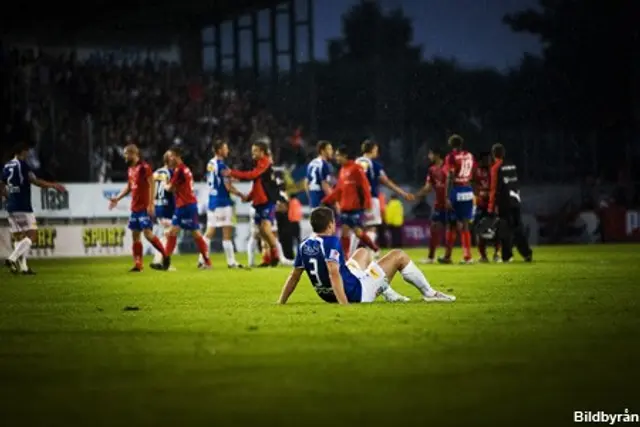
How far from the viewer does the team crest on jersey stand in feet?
51.2

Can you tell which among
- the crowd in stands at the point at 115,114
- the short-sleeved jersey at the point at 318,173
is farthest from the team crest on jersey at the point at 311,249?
the crowd in stands at the point at 115,114

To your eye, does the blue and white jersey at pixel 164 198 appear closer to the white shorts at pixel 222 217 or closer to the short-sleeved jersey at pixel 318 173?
the white shorts at pixel 222 217

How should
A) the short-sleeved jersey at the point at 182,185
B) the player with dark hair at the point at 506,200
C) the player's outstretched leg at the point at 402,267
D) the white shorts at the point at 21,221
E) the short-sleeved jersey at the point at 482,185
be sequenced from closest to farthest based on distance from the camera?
the player's outstretched leg at the point at 402,267 < the white shorts at the point at 21,221 < the short-sleeved jersey at the point at 182,185 < the player with dark hair at the point at 506,200 < the short-sleeved jersey at the point at 482,185

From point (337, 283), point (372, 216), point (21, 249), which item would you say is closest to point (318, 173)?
point (372, 216)

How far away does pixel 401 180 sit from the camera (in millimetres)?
45312

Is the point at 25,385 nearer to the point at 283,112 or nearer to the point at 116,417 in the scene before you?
the point at 116,417

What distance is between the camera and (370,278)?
53.4 ft

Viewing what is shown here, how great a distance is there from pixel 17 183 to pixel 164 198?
3324 mm

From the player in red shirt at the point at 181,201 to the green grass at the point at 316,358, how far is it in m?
8.40

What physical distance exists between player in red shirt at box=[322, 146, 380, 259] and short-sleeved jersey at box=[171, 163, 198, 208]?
3022mm

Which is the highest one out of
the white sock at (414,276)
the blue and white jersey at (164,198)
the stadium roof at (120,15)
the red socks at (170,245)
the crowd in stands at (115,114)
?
the stadium roof at (120,15)

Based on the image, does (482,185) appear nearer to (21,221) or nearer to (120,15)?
(21,221)

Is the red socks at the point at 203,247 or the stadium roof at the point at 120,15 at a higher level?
the stadium roof at the point at 120,15

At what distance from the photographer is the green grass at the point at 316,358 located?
855cm
